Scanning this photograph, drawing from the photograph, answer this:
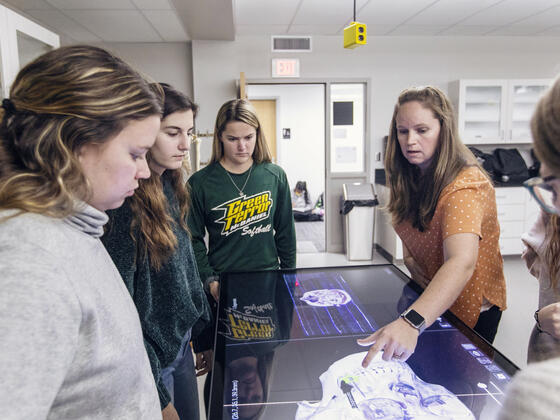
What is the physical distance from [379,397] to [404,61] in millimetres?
5010

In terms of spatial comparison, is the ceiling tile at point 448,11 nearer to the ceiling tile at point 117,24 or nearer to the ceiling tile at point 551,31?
the ceiling tile at point 551,31

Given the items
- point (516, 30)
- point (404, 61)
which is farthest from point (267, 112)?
point (516, 30)

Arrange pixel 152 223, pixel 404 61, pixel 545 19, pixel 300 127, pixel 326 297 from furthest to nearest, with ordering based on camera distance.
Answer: pixel 300 127 < pixel 404 61 < pixel 545 19 < pixel 326 297 < pixel 152 223

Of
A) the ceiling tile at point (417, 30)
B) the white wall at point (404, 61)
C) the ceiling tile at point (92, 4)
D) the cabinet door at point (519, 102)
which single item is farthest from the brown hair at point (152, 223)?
the cabinet door at point (519, 102)

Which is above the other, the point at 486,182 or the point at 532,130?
the point at 532,130

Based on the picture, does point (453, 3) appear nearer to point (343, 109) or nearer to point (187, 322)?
point (343, 109)

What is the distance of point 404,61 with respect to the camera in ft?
16.8

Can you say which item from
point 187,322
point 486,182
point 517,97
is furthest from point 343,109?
point 187,322

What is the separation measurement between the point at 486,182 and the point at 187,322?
100cm

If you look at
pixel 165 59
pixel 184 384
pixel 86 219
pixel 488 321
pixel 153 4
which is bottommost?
pixel 184 384

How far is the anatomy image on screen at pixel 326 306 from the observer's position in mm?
1122

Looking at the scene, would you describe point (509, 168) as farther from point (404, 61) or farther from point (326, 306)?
point (326, 306)

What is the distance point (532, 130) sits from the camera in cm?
51

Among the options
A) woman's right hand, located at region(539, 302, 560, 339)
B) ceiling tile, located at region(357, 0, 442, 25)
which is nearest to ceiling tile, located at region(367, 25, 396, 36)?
ceiling tile, located at region(357, 0, 442, 25)
